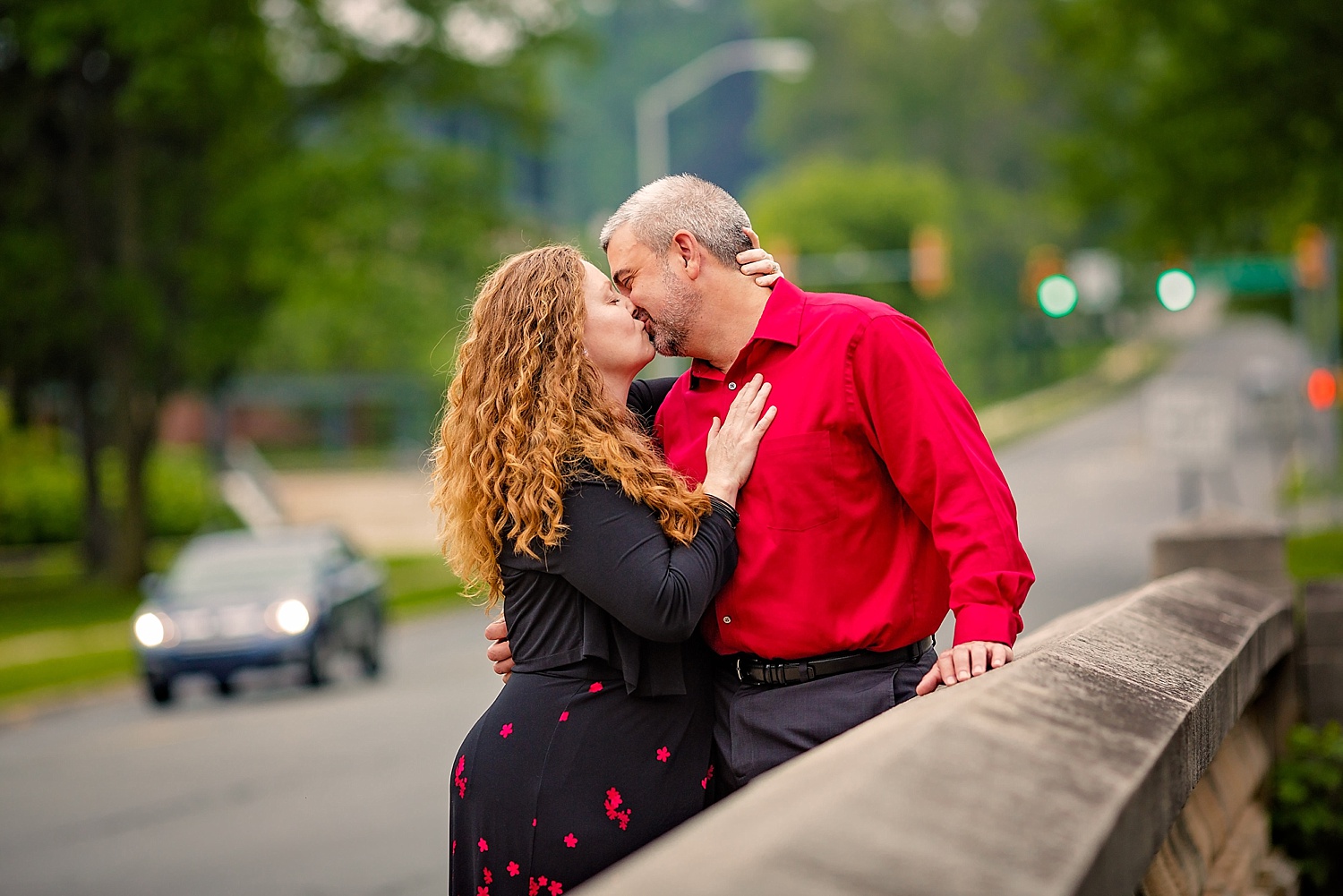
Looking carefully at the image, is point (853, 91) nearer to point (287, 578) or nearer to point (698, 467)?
point (287, 578)

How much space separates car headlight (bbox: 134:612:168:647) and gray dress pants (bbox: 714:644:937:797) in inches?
496

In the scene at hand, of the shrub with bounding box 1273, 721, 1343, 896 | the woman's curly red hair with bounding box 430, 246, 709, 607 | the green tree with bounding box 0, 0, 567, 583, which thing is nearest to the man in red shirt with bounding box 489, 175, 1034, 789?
the woman's curly red hair with bounding box 430, 246, 709, 607

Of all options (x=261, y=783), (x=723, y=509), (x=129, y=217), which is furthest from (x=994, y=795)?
(x=129, y=217)

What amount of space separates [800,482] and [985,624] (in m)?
0.51

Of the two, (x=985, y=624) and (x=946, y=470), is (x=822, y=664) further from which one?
(x=946, y=470)

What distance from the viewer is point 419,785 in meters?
10.7

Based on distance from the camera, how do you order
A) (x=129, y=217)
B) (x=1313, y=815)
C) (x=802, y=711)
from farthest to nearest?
(x=129, y=217)
(x=1313, y=815)
(x=802, y=711)

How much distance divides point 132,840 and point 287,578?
659 centimetres

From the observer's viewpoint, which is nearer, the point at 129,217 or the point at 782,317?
the point at 782,317

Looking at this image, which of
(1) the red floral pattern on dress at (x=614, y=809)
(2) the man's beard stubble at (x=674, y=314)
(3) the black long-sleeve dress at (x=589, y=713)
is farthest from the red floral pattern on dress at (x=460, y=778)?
(2) the man's beard stubble at (x=674, y=314)

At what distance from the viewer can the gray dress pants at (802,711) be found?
131 inches

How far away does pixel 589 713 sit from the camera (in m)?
3.31

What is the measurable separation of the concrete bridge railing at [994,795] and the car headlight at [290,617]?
12.9 m

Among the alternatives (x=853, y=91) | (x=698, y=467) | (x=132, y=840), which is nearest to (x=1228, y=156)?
(x=132, y=840)
